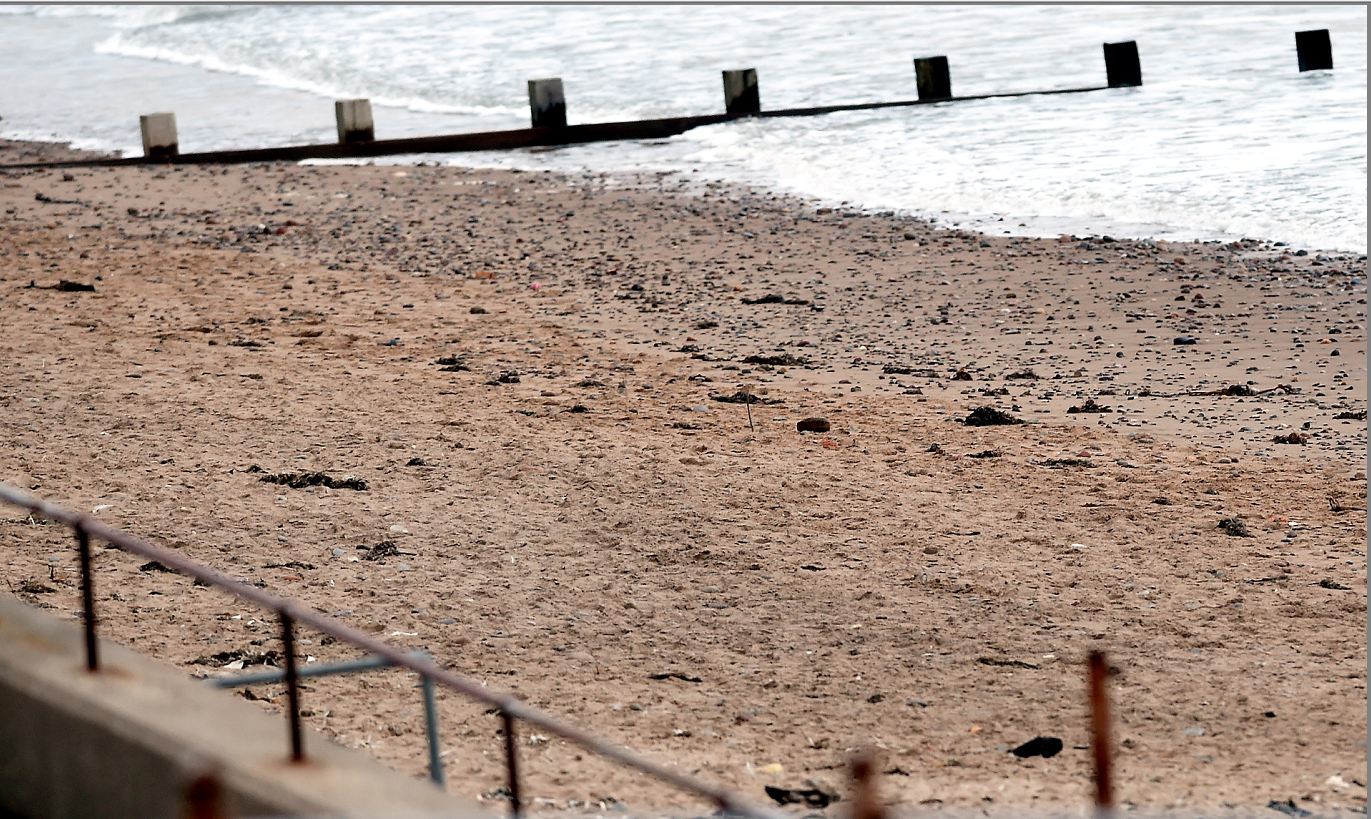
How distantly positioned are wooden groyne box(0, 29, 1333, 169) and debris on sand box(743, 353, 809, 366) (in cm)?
1107

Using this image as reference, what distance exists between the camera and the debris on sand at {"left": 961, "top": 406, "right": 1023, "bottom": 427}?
9.95 m

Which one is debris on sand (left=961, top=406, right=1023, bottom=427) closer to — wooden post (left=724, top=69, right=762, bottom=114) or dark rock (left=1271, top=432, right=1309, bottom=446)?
dark rock (left=1271, top=432, right=1309, bottom=446)

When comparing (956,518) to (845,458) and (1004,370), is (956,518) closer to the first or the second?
(845,458)

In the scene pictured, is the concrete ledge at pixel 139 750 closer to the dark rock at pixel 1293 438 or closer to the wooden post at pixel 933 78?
the dark rock at pixel 1293 438

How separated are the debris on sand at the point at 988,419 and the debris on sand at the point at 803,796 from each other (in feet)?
15.6

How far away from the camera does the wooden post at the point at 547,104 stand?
22.3 metres

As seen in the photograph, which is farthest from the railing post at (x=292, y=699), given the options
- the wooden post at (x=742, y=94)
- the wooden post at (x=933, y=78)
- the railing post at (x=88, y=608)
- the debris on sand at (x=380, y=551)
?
the wooden post at (x=933, y=78)

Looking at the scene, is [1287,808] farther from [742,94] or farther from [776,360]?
[742,94]

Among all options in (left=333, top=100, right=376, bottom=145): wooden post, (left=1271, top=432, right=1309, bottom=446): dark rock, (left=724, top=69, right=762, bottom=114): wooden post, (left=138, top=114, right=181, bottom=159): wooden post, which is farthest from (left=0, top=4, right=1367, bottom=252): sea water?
(left=1271, top=432, right=1309, bottom=446): dark rock

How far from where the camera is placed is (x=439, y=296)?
1345cm

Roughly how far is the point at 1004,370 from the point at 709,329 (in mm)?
2232

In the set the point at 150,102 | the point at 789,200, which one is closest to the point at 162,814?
the point at 789,200

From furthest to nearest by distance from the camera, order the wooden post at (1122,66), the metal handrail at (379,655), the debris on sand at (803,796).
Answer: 1. the wooden post at (1122,66)
2. the debris on sand at (803,796)
3. the metal handrail at (379,655)

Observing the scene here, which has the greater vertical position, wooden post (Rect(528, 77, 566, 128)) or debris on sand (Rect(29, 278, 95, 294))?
wooden post (Rect(528, 77, 566, 128))
